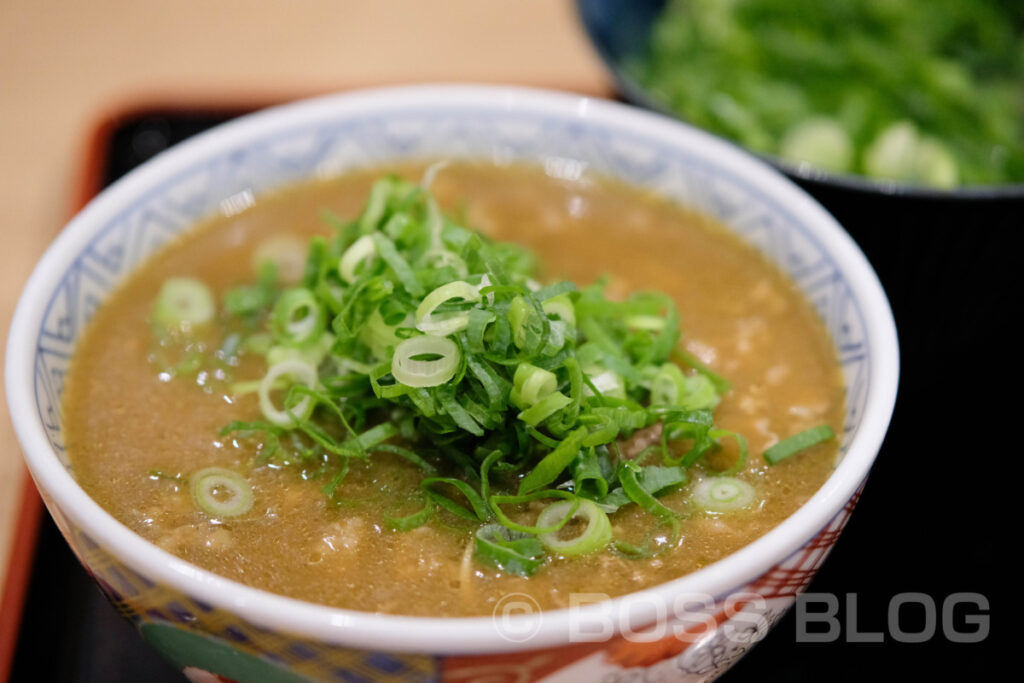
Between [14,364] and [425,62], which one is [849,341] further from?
[425,62]

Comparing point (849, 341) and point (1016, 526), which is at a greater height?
point (849, 341)

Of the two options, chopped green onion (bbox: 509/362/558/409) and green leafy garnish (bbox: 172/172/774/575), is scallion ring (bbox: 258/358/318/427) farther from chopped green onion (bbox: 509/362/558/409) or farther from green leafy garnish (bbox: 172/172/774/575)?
chopped green onion (bbox: 509/362/558/409)

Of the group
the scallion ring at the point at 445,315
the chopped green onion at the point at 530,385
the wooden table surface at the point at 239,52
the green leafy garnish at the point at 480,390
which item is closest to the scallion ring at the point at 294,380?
the green leafy garnish at the point at 480,390

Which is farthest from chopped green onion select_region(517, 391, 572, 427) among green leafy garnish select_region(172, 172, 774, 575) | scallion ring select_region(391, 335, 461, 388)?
scallion ring select_region(391, 335, 461, 388)

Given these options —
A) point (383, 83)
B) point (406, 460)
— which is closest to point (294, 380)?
point (406, 460)

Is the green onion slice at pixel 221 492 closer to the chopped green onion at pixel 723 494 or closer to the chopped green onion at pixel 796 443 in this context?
the chopped green onion at pixel 723 494

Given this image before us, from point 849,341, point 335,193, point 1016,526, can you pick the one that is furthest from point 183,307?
point 1016,526

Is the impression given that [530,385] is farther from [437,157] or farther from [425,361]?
[437,157]
